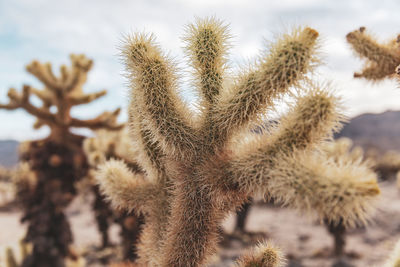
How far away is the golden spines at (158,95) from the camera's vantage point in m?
→ 1.76

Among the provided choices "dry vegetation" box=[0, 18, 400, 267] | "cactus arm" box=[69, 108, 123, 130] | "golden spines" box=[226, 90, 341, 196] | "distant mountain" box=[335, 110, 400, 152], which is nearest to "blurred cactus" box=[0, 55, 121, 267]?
"cactus arm" box=[69, 108, 123, 130]

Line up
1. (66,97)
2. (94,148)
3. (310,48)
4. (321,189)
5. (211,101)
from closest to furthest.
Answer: (321,189) → (310,48) → (211,101) → (94,148) → (66,97)

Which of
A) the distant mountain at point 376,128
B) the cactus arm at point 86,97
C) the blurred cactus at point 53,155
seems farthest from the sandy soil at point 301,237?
the distant mountain at point 376,128

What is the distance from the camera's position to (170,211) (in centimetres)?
215

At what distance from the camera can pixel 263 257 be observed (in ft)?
6.45

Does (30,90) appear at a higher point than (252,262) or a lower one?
higher

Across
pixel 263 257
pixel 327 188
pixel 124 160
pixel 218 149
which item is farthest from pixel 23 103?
pixel 327 188

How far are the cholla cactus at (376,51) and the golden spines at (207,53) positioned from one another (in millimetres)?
1145

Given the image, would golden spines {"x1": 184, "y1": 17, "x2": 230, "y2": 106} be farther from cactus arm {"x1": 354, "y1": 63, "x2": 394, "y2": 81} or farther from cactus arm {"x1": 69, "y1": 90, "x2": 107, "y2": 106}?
cactus arm {"x1": 69, "y1": 90, "x2": 107, "y2": 106}

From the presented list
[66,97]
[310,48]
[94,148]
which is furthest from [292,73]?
[66,97]

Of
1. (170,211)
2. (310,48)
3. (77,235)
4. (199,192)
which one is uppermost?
(310,48)

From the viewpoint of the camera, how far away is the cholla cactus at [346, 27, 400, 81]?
2371 mm

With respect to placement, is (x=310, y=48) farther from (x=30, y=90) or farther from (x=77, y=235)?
(x=77, y=235)

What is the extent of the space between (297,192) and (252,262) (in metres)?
0.85
